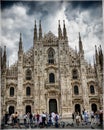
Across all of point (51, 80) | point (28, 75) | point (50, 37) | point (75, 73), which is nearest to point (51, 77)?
point (51, 80)

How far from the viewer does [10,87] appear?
35062 mm

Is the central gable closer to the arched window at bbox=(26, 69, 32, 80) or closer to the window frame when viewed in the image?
the arched window at bbox=(26, 69, 32, 80)

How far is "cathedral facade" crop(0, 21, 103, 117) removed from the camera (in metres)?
34.4

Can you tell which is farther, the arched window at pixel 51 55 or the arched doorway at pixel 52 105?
the arched window at pixel 51 55

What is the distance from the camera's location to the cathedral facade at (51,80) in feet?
113

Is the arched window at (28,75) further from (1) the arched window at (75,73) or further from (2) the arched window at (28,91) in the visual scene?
(1) the arched window at (75,73)

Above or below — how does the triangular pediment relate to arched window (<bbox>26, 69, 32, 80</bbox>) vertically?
above

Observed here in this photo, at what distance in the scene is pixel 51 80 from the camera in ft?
118

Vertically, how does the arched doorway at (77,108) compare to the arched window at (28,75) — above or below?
below

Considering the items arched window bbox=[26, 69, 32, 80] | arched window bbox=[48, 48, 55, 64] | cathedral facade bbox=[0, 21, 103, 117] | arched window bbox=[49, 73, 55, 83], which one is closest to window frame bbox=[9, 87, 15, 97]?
cathedral facade bbox=[0, 21, 103, 117]

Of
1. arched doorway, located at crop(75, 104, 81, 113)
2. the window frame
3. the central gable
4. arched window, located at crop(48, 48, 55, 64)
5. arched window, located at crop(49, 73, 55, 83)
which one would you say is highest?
the central gable

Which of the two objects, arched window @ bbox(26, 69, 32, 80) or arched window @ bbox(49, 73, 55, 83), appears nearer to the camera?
arched window @ bbox(26, 69, 32, 80)

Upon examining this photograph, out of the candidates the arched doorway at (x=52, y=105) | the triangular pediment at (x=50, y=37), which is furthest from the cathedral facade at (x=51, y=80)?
the triangular pediment at (x=50, y=37)

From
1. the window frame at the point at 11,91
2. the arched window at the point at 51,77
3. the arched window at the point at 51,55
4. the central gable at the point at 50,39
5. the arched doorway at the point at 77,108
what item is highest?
the central gable at the point at 50,39
